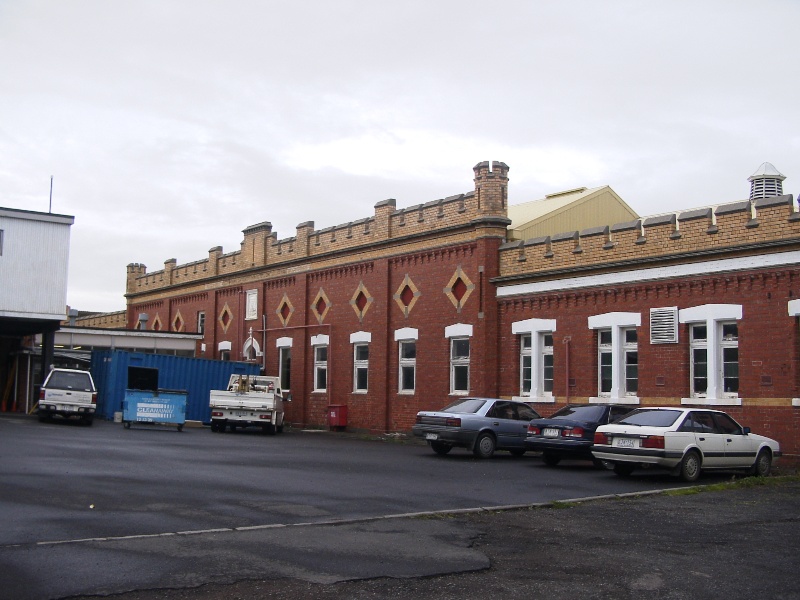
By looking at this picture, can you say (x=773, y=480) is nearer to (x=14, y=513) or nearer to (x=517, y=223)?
(x=14, y=513)

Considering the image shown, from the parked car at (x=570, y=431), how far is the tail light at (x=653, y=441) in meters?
2.50

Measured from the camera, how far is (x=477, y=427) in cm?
2186

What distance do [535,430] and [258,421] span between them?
14.2 metres

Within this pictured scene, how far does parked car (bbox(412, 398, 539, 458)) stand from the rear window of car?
13.9m

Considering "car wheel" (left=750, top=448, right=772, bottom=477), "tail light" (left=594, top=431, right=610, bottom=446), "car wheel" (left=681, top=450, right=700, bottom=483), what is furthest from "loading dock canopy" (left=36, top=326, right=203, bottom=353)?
"car wheel" (left=681, top=450, right=700, bottom=483)

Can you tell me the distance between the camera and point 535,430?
2044 centimetres

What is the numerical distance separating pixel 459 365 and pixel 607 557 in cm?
2009

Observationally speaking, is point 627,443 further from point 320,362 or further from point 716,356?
point 320,362

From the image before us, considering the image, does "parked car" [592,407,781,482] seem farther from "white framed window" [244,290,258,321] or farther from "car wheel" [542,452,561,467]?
"white framed window" [244,290,258,321]

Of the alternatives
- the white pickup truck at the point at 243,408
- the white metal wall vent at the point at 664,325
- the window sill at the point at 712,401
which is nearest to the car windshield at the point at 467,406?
the white metal wall vent at the point at 664,325

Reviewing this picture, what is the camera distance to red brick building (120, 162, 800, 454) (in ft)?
70.7

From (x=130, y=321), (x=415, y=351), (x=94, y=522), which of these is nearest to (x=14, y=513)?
(x=94, y=522)

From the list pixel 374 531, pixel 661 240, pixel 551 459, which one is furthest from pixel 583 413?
pixel 374 531

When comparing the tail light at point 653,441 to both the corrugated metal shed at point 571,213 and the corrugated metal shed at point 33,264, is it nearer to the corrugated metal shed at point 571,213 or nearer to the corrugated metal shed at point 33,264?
Result: the corrugated metal shed at point 571,213
